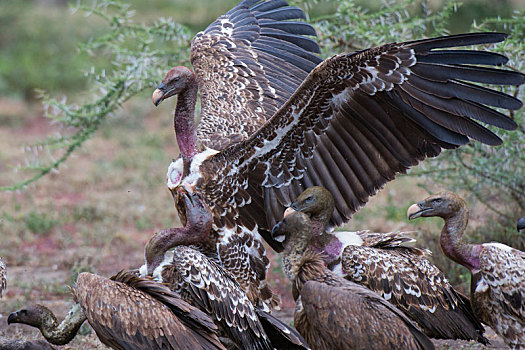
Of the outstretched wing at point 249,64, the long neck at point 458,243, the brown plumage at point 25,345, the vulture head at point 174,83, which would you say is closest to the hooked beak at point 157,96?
the vulture head at point 174,83

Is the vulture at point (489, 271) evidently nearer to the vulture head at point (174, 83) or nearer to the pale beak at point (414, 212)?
Answer: the pale beak at point (414, 212)

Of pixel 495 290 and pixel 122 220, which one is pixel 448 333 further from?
pixel 122 220

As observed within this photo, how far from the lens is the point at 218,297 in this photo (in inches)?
192

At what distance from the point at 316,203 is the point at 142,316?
1.37m

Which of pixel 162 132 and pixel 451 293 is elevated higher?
pixel 451 293

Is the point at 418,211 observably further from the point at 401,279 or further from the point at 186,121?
the point at 186,121

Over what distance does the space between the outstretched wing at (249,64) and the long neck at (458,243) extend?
5.56 ft

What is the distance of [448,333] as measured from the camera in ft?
17.0

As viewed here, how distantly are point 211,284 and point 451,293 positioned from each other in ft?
5.39

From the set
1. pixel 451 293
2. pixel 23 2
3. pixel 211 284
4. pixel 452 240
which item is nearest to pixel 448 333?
pixel 451 293

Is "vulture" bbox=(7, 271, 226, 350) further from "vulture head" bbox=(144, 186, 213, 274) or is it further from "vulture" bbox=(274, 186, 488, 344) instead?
"vulture" bbox=(274, 186, 488, 344)

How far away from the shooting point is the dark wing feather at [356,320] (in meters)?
4.51

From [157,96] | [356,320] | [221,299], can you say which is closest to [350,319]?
[356,320]

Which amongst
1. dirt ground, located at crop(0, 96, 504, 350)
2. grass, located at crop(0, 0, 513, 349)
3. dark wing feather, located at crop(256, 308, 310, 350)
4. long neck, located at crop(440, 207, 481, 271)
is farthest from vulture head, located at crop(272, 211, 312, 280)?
grass, located at crop(0, 0, 513, 349)
